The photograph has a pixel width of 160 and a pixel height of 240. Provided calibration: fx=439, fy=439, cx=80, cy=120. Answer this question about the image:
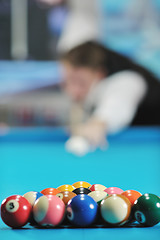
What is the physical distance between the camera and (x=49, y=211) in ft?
3.91

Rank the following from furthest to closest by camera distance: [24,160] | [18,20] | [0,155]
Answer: [18,20], [0,155], [24,160]

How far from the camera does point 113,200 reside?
3.96 feet

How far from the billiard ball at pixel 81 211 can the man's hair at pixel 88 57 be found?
9.72 ft

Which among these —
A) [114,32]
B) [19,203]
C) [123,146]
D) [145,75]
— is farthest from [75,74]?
[19,203]

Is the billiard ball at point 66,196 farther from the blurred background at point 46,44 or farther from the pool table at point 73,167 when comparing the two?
the blurred background at point 46,44

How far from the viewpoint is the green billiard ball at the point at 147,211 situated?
1.20 metres

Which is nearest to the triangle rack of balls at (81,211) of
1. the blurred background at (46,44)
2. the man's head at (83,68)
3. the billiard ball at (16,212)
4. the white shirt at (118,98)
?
the billiard ball at (16,212)

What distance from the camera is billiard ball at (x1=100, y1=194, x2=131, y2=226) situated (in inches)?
46.8

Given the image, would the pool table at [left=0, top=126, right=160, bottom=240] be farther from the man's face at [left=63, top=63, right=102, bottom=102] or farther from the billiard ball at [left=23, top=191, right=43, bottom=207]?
the man's face at [left=63, top=63, right=102, bottom=102]

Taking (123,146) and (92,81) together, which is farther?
(92,81)

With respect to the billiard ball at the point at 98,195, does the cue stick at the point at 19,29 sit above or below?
above

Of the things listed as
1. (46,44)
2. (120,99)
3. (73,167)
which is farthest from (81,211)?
→ (46,44)

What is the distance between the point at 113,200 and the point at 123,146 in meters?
1.73

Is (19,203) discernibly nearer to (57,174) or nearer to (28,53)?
(57,174)
